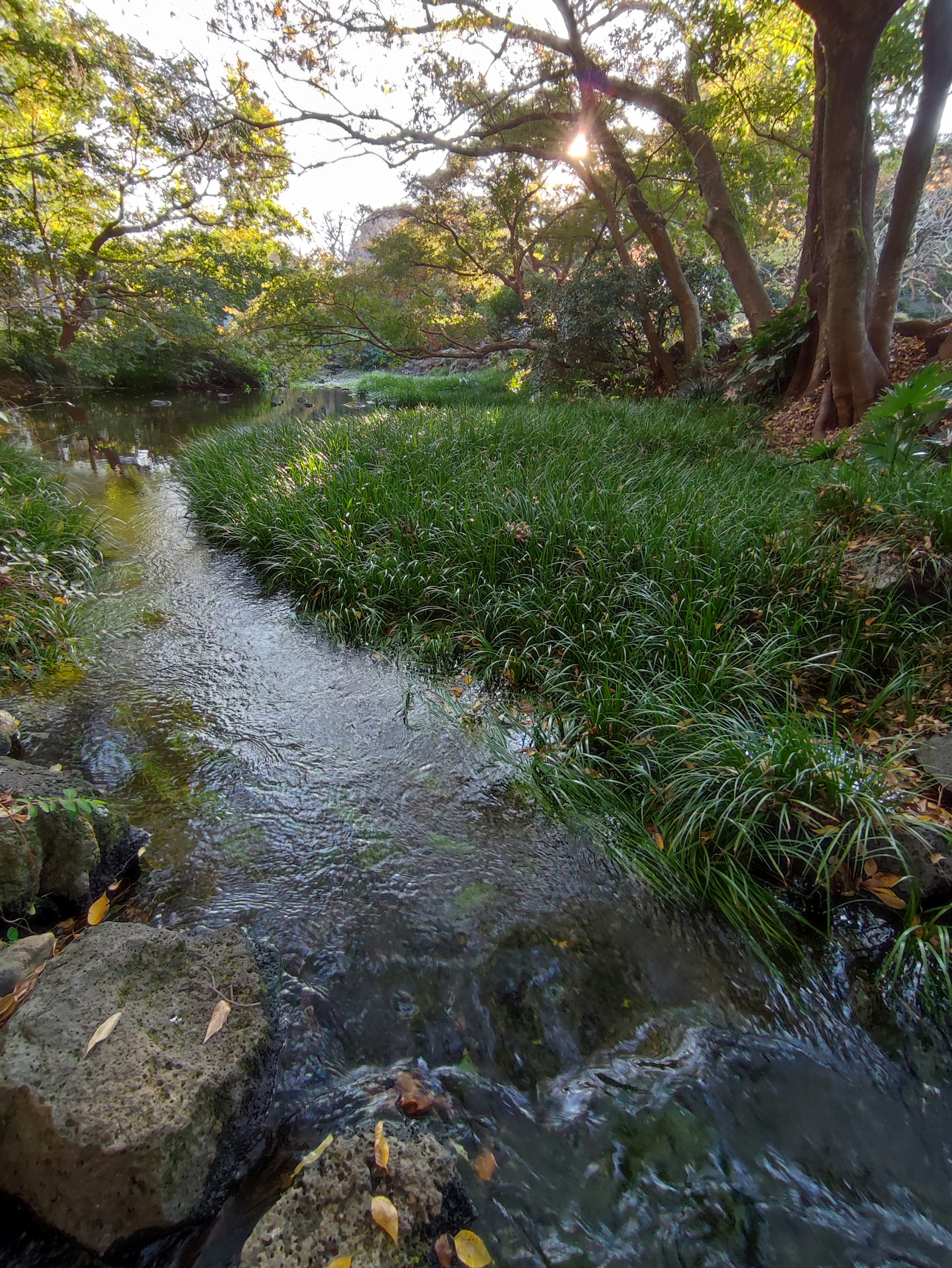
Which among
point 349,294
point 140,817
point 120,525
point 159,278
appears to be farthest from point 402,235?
point 140,817

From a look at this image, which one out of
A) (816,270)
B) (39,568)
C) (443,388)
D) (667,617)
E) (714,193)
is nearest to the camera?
(667,617)

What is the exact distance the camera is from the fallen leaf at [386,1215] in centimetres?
113

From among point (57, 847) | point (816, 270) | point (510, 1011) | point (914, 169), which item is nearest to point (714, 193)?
point (816, 270)

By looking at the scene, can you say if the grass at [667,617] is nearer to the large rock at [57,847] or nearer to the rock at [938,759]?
the rock at [938,759]

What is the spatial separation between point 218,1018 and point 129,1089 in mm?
238

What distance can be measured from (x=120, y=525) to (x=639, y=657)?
546 centimetres

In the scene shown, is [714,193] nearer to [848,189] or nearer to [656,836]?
[848,189]

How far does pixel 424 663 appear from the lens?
3.59m

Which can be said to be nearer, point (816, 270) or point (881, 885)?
point (881, 885)

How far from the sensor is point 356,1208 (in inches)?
45.7

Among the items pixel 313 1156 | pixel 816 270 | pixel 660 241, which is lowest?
pixel 313 1156

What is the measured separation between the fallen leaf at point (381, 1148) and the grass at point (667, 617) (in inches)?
47.7

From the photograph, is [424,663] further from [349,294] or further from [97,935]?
[349,294]

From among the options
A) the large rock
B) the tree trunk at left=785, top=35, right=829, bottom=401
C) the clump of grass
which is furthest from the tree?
the large rock
